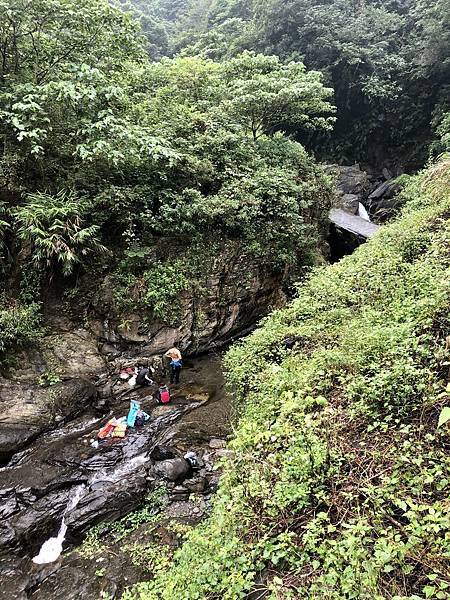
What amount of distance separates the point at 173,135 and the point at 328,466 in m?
10.8

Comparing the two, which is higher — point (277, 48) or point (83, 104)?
point (277, 48)

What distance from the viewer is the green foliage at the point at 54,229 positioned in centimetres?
912

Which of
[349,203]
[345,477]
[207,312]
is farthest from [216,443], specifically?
[349,203]

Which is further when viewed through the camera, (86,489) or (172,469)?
(172,469)

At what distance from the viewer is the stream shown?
5422 mm

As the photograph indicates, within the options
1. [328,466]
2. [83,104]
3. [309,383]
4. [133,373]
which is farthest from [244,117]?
[328,466]

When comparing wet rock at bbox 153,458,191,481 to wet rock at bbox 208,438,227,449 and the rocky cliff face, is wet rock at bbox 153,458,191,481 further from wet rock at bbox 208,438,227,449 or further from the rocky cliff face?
the rocky cliff face

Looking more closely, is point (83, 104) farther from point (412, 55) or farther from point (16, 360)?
point (412, 55)

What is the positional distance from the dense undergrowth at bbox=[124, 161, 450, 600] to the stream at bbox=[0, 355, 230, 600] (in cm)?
158

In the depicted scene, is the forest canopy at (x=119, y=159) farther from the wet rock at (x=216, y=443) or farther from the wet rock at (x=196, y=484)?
the wet rock at (x=196, y=484)

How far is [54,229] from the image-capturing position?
9484 millimetres

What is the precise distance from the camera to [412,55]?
22891mm

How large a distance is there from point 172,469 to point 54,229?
6324 millimetres

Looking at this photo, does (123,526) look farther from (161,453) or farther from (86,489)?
(161,453)
